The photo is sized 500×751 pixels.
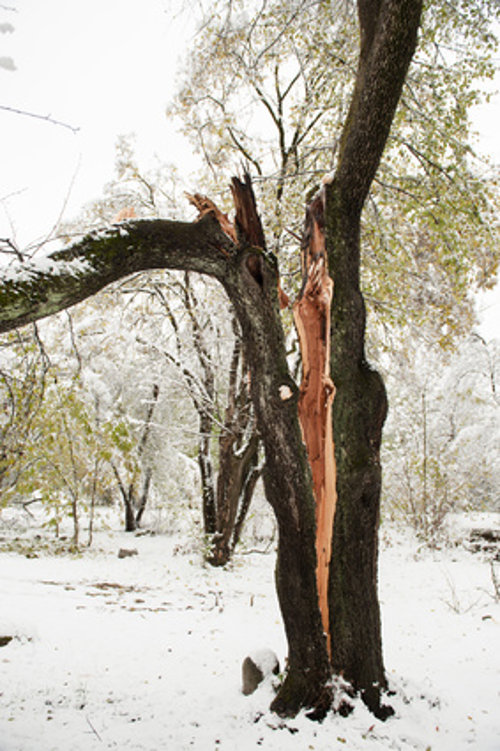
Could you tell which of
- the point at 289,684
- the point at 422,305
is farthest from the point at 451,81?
the point at 289,684

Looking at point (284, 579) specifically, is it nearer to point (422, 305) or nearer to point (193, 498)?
point (422, 305)

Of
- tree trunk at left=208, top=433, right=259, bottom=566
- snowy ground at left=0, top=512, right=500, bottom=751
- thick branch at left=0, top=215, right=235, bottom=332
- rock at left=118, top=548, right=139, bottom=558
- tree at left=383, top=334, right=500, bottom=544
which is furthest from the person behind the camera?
rock at left=118, top=548, right=139, bottom=558

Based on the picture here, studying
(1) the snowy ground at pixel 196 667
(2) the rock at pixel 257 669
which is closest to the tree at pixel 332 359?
(1) the snowy ground at pixel 196 667

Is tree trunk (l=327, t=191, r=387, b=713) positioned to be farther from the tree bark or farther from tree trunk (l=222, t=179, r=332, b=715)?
tree trunk (l=222, t=179, r=332, b=715)

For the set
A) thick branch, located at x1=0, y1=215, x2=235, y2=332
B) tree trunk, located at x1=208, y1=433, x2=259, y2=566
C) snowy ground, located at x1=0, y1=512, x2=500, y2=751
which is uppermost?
thick branch, located at x1=0, y1=215, x2=235, y2=332

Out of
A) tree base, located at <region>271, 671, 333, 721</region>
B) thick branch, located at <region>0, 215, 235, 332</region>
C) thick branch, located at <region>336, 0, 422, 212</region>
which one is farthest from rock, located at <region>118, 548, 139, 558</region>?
thick branch, located at <region>336, 0, 422, 212</region>

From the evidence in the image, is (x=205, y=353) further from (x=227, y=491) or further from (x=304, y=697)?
(x=304, y=697)

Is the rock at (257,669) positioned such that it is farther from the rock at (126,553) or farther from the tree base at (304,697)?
the rock at (126,553)

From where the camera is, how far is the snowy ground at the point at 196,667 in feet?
8.24

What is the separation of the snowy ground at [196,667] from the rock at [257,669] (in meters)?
0.09

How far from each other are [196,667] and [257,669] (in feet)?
3.25

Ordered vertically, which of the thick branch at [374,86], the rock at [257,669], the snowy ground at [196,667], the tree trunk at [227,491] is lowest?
the snowy ground at [196,667]

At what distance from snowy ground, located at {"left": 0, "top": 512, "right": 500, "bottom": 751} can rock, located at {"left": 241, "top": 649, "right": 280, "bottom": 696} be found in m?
0.09

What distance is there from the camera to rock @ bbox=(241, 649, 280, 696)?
10.1 feet
